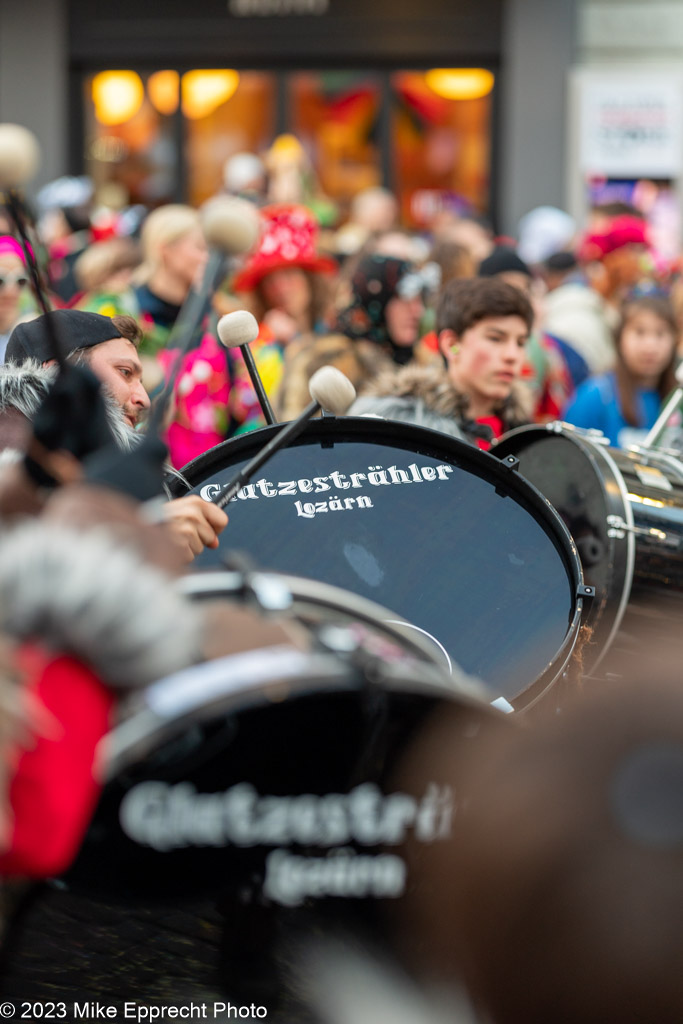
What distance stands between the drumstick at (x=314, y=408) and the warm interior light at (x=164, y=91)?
36.5 ft

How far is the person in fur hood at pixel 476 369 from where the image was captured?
12.2 ft

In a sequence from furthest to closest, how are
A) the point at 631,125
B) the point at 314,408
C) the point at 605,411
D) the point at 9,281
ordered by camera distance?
the point at 631,125 < the point at 605,411 < the point at 9,281 < the point at 314,408

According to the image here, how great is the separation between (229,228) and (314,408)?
0.34 m

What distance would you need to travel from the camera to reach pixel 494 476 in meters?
2.77

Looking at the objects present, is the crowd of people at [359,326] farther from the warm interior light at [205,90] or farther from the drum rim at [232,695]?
the warm interior light at [205,90]

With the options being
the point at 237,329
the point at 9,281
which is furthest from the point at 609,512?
the point at 9,281

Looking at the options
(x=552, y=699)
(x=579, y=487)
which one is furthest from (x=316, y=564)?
(x=579, y=487)

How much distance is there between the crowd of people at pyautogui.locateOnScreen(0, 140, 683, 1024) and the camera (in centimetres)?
159

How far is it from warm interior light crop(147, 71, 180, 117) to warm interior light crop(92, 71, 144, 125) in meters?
0.10

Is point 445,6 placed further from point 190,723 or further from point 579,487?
point 190,723

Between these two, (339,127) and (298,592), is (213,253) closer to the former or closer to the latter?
(298,592)

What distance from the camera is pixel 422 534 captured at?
2750mm

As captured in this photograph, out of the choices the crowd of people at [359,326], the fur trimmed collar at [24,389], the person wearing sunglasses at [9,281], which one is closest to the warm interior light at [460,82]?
the crowd of people at [359,326]

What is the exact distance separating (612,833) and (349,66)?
11.8 m
